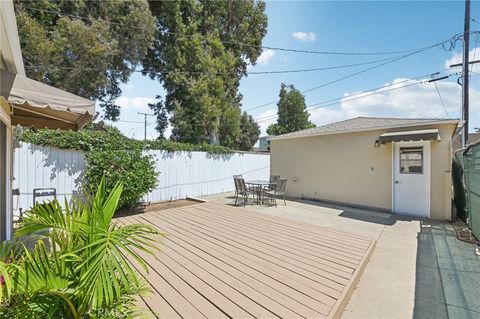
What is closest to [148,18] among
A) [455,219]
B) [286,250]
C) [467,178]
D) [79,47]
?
[79,47]

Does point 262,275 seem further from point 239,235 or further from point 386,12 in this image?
point 386,12

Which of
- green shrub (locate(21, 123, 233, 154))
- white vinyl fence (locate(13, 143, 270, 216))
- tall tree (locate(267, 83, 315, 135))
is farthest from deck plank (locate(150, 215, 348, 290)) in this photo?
tall tree (locate(267, 83, 315, 135))

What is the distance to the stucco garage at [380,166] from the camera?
6578 mm

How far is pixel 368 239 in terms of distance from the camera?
464 cm

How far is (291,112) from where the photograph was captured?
23953 millimetres

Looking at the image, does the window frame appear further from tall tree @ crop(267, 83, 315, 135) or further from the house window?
tall tree @ crop(267, 83, 315, 135)

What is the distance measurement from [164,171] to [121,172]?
2342 millimetres

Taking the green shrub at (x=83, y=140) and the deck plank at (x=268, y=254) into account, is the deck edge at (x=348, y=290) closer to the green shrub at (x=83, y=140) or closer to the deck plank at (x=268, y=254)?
the deck plank at (x=268, y=254)

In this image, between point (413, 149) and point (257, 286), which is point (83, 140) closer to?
point (257, 286)

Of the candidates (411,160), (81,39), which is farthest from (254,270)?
(81,39)

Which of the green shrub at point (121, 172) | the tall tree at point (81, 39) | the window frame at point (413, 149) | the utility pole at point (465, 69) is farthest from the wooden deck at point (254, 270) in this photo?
the tall tree at point (81, 39)

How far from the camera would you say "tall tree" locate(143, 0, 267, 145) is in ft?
44.0

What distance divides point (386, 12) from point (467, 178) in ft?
21.0

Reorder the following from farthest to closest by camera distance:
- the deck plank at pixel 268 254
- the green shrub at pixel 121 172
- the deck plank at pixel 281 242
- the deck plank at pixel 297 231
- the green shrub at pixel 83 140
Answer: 1. the green shrub at pixel 121 172
2. the green shrub at pixel 83 140
3. the deck plank at pixel 297 231
4. the deck plank at pixel 281 242
5. the deck plank at pixel 268 254
